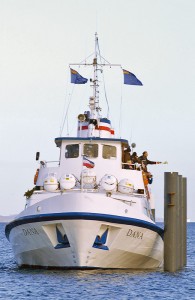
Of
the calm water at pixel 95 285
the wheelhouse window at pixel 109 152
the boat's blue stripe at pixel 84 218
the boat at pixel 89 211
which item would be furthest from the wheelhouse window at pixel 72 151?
the calm water at pixel 95 285

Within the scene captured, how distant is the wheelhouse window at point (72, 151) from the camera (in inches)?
1228

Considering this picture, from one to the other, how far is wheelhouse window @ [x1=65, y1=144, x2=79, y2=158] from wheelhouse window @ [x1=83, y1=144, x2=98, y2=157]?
0.32m

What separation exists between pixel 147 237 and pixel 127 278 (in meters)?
2.46

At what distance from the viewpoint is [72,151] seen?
31.3 metres

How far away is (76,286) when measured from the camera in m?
24.0

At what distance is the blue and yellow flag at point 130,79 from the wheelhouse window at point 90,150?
164 inches

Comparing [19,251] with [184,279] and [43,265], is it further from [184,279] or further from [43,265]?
[184,279]

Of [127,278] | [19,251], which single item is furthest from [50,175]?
[127,278]

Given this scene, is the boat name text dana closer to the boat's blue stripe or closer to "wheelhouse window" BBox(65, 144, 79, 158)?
the boat's blue stripe

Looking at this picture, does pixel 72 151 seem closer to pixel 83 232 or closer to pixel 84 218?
pixel 84 218

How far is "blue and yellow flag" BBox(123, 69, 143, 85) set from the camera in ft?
111

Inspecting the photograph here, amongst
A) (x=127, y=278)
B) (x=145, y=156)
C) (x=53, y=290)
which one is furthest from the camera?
(x=145, y=156)

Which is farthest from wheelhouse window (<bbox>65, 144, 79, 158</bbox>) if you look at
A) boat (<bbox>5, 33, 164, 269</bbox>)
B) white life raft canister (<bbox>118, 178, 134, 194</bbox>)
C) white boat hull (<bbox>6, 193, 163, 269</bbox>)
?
white boat hull (<bbox>6, 193, 163, 269</bbox>)

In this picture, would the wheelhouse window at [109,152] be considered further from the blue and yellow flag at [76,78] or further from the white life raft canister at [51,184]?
the blue and yellow flag at [76,78]
